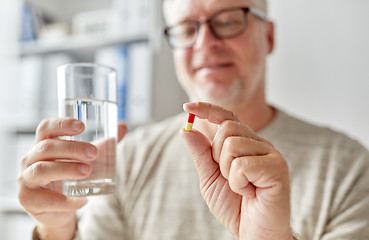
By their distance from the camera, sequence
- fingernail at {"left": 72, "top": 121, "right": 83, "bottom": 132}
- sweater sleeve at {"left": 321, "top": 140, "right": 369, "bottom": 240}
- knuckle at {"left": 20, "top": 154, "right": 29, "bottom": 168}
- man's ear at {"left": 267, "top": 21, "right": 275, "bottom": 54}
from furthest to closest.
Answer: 1. man's ear at {"left": 267, "top": 21, "right": 275, "bottom": 54}
2. sweater sleeve at {"left": 321, "top": 140, "right": 369, "bottom": 240}
3. knuckle at {"left": 20, "top": 154, "right": 29, "bottom": 168}
4. fingernail at {"left": 72, "top": 121, "right": 83, "bottom": 132}

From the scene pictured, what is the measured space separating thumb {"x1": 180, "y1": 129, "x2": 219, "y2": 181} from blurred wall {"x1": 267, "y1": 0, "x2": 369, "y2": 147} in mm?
990

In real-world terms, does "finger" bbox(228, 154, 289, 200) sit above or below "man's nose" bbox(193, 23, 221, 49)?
below

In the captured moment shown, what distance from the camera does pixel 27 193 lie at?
0.80m

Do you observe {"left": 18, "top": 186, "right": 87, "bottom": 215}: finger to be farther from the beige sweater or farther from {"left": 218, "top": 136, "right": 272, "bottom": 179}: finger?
{"left": 218, "top": 136, "right": 272, "bottom": 179}: finger

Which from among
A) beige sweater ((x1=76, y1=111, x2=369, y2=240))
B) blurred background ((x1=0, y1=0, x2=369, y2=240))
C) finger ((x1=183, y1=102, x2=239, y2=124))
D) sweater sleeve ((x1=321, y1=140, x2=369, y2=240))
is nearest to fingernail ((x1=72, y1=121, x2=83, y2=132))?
finger ((x1=183, y1=102, x2=239, y2=124))

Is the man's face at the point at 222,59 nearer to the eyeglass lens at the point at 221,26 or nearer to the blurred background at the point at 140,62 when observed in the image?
the eyeglass lens at the point at 221,26

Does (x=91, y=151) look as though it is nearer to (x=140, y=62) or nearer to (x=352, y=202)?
(x=352, y=202)

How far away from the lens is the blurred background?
1427 millimetres

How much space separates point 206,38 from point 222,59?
9 cm

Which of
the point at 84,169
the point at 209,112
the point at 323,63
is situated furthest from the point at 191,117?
the point at 323,63

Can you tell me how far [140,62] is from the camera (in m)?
1.77

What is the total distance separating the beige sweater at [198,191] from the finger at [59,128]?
15.9 inches

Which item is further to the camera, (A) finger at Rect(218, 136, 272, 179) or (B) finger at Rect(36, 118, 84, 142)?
(B) finger at Rect(36, 118, 84, 142)

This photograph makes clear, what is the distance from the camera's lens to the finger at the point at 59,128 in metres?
0.68
